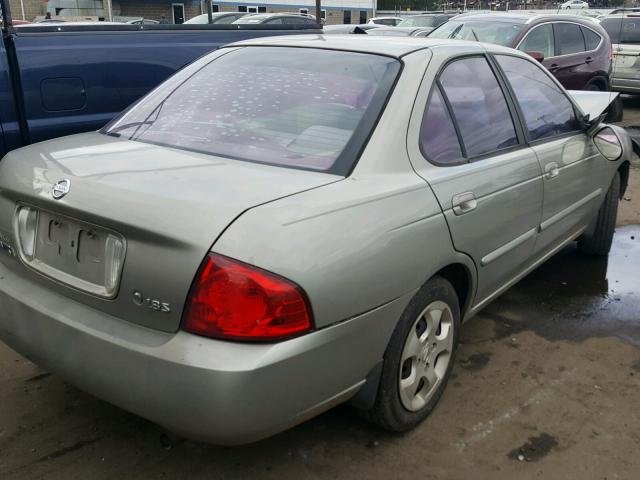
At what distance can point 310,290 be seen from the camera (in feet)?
6.61

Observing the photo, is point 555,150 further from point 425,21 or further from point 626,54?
point 425,21

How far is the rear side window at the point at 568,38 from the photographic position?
9078mm

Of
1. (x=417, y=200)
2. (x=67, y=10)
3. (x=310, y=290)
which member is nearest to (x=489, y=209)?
(x=417, y=200)

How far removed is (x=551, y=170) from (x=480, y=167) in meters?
0.79

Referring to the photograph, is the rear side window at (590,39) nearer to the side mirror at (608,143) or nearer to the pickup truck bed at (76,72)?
the side mirror at (608,143)

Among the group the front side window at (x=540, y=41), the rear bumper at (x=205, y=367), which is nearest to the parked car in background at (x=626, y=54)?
the front side window at (x=540, y=41)

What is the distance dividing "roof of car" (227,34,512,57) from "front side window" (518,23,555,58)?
5.70 m

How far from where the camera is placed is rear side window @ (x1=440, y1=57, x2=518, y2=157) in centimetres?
295

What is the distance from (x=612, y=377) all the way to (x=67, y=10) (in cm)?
2874

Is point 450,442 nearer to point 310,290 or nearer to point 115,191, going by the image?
point 310,290

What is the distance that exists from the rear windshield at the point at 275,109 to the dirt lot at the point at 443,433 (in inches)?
46.1

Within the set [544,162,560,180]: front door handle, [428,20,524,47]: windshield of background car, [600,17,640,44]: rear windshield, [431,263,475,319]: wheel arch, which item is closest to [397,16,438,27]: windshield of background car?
[600,17,640,44]: rear windshield

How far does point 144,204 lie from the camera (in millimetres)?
2105

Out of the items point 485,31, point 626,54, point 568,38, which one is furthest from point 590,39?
point 626,54
